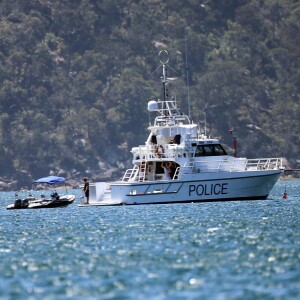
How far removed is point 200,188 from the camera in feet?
263

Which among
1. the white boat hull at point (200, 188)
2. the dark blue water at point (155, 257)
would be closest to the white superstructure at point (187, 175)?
the white boat hull at point (200, 188)

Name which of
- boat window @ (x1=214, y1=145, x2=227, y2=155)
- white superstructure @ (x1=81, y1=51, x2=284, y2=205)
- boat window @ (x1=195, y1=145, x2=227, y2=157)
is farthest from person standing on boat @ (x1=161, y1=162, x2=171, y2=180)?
boat window @ (x1=214, y1=145, x2=227, y2=155)

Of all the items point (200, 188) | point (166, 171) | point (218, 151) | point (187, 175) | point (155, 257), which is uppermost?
point (218, 151)

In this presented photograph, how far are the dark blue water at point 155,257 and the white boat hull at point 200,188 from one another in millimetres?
11761

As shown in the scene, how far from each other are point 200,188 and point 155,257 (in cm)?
3910

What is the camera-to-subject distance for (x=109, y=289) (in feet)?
111

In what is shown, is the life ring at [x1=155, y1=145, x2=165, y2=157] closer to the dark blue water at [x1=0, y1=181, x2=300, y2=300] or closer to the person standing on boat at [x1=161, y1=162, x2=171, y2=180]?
the person standing on boat at [x1=161, y1=162, x2=171, y2=180]

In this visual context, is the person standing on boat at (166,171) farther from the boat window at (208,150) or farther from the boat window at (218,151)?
the boat window at (218,151)

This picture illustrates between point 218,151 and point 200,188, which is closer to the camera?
point 200,188

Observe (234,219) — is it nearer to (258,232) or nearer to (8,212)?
(258,232)

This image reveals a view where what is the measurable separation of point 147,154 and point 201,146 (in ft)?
12.2

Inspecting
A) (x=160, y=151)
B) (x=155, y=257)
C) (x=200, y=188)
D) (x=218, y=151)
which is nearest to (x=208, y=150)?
(x=218, y=151)

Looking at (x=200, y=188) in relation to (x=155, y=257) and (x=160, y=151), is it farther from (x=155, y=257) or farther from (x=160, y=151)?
(x=155, y=257)

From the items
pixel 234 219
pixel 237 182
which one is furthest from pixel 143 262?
pixel 237 182
